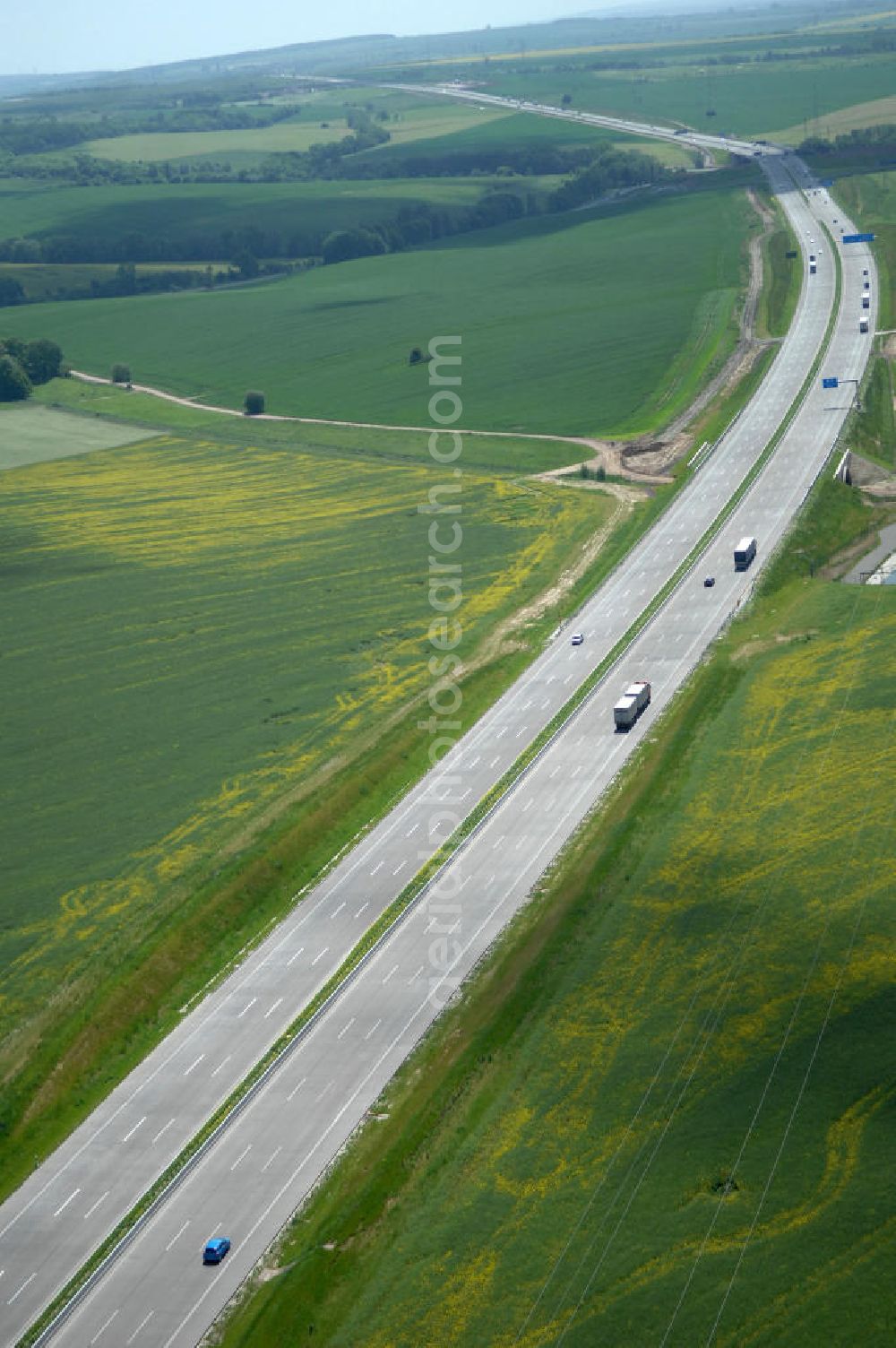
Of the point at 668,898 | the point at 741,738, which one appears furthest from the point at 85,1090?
the point at 741,738

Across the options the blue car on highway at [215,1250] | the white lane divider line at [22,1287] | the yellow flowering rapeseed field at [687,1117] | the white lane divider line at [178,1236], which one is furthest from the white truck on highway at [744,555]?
the white lane divider line at [22,1287]

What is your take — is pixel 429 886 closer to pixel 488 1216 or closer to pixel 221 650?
pixel 488 1216

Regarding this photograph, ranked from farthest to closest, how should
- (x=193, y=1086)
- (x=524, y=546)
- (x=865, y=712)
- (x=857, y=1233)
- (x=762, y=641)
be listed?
(x=524, y=546)
(x=762, y=641)
(x=865, y=712)
(x=193, y=1086)
(x=857, y=1233)

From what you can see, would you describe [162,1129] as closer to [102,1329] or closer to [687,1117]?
[102,1329]

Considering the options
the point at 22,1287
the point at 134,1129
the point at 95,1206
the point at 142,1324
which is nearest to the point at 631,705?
the point at 134,1129

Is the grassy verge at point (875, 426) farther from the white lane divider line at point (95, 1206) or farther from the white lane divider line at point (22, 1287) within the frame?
the white lane divider line at point (22, 1287)

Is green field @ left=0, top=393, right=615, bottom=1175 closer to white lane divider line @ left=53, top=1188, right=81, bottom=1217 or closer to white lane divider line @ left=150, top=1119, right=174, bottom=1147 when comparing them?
white lane divider line @ left=53, top=1188, right=81, bottom=1217
